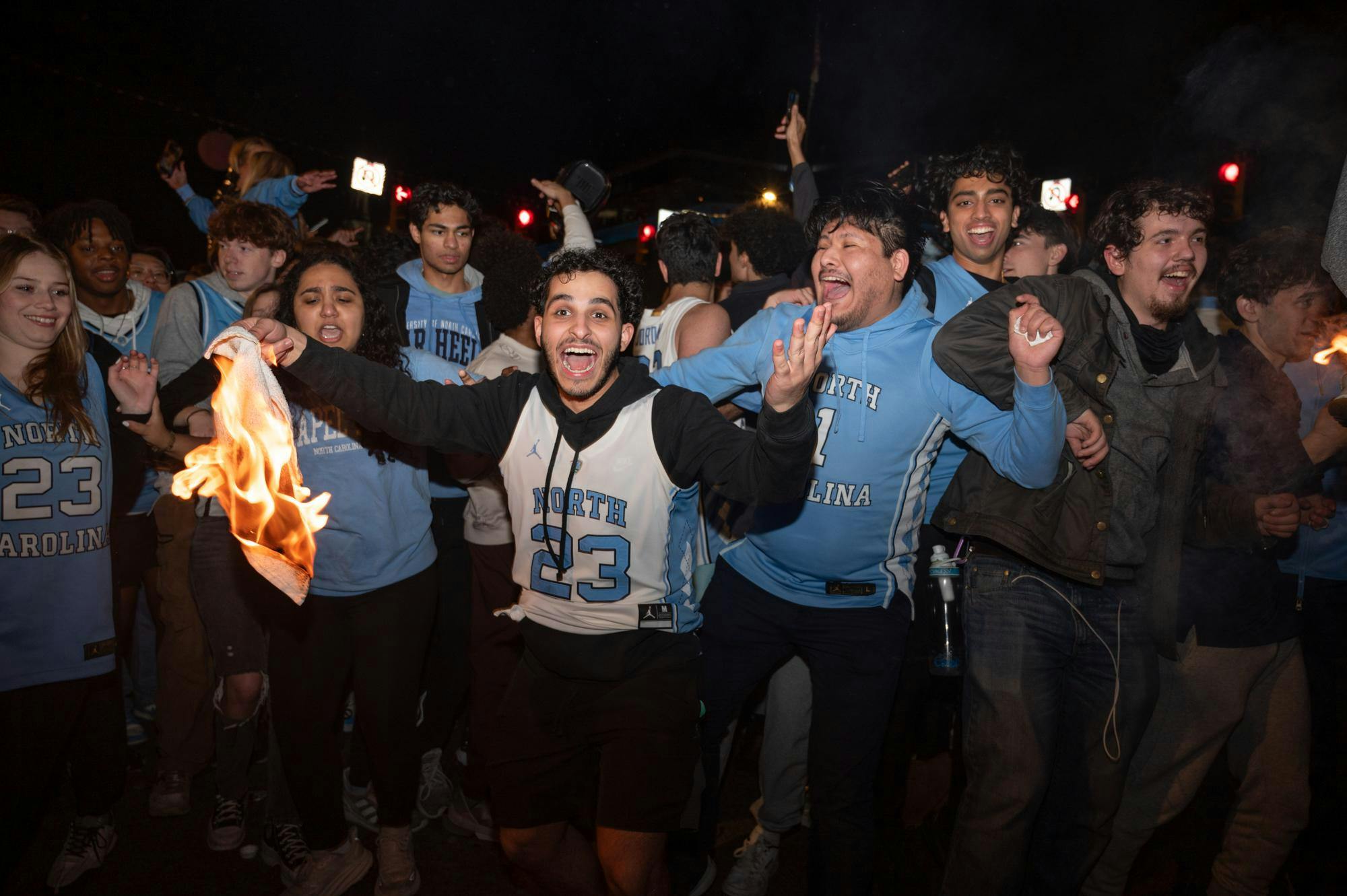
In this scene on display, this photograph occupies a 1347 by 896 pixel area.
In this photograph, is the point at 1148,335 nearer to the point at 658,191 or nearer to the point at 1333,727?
the point at 1333,727

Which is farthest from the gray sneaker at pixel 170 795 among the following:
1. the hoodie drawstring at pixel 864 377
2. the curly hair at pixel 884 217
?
the curly hair at pixel 884 217

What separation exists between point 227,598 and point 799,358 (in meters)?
2.99

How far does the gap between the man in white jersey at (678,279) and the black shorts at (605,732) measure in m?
1.77

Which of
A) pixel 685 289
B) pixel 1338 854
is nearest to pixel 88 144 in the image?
pixel 685 289

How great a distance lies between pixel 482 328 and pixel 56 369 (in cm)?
199

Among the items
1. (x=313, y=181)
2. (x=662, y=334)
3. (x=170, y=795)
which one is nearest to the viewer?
(x=170, y=795)

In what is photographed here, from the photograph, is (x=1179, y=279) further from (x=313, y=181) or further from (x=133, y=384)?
(x=313, y=181)

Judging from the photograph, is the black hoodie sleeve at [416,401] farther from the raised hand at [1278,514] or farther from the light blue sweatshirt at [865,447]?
the raised hand at [1278,514]

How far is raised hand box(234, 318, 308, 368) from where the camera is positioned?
8.14ft

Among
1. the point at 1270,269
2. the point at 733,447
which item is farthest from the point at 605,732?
the point at 1270,269

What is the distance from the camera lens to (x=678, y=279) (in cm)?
439

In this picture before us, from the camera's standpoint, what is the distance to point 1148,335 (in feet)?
9.95

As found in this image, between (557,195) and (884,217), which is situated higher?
(557,195)

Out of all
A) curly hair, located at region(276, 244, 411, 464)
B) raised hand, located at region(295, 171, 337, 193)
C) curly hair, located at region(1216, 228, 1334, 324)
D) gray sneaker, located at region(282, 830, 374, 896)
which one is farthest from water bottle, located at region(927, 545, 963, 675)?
raised hand, located at region(295, 171, 337, 193)
